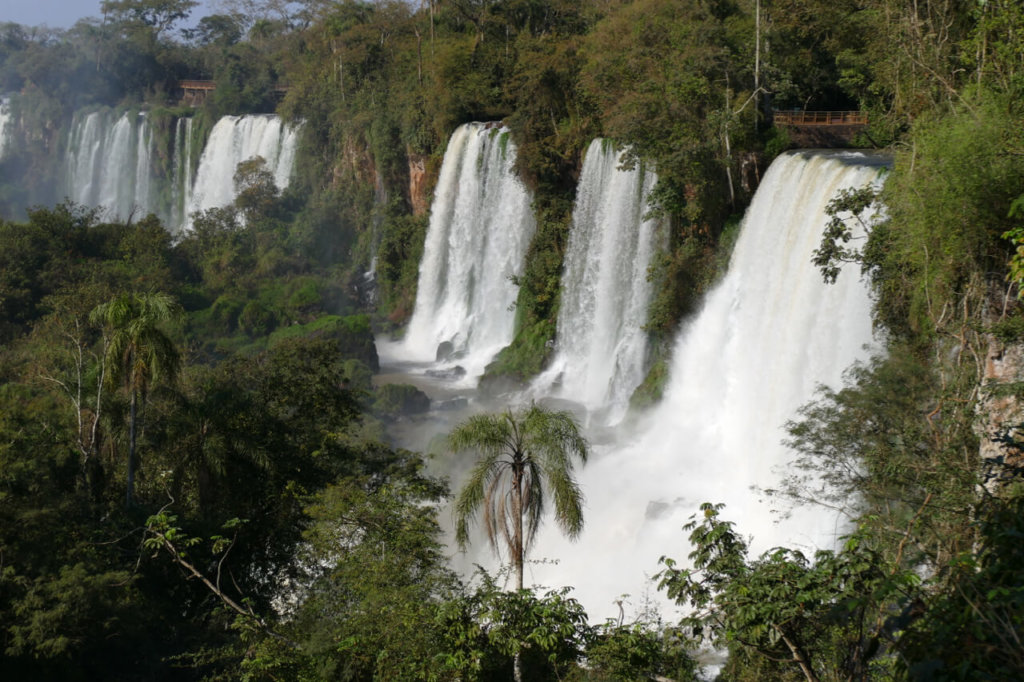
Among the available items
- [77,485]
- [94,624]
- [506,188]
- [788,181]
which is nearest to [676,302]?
[788,181]

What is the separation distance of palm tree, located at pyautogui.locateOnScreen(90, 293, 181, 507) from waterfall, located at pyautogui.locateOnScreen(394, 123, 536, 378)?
15780 mm

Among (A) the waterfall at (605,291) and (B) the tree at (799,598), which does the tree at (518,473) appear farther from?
(A) the waterfall at (605,291)

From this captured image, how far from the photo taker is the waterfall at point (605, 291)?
72.8ft

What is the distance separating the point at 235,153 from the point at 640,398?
3123 cm

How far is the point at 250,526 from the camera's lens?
1255 centimetres

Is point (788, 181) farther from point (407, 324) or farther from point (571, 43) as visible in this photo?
point (407, 324)

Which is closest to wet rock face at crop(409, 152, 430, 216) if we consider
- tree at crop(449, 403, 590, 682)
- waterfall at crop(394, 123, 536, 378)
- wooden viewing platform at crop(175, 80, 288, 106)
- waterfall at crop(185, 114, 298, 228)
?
waterfall at crop(394, 123, 536, 378)

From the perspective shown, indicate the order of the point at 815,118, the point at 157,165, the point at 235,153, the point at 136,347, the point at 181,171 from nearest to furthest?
the point at 136,347 < the point at 815,118 < the point at 235,153 < the point at 181,171 < the point at 157,165

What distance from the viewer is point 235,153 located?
45.3 metres

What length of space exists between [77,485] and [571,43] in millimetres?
19877

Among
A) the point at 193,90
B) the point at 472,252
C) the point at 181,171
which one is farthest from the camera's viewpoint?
the point at 193,90

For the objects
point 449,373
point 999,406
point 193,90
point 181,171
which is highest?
point 193,90

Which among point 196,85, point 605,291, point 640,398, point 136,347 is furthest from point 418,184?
point 196,85

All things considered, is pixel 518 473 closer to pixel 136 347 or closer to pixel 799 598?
pixel 799 598
